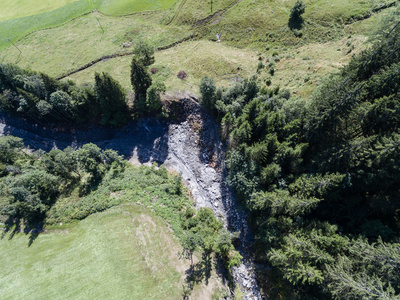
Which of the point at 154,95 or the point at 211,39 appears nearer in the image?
the point at 154,95

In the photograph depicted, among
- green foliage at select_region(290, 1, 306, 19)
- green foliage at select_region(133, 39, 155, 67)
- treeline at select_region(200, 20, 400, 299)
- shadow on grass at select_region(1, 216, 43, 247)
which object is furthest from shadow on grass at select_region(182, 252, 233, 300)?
green foliage at select_region(290, 1, 306, 19)

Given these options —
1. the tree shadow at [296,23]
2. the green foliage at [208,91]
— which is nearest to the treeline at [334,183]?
the green foliage at [208,91]

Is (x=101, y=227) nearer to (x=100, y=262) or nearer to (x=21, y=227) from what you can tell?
(x=100, y=262)

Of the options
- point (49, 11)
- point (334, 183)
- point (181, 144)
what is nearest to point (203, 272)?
point (334, 183)

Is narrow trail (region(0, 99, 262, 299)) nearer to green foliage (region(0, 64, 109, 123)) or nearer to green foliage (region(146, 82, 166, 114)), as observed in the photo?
green foliage (region(146, 82, 166, 114))

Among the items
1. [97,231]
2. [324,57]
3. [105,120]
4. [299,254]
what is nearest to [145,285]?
[97,231]

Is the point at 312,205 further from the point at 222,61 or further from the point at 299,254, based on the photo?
the point at 222,61
